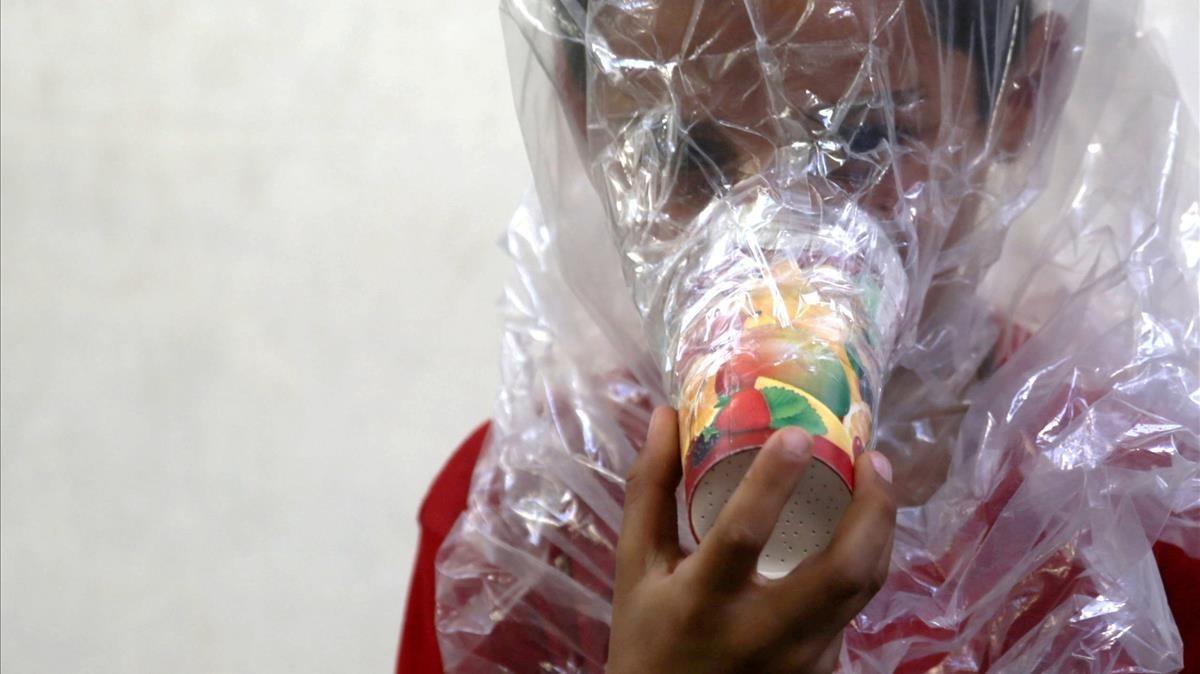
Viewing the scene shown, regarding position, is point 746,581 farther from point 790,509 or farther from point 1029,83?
point 1029,83

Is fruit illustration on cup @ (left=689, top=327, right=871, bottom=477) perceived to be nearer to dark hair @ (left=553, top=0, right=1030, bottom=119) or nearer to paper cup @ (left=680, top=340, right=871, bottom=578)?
paper cup @ (left=680, top=340, right=871, bottom=578)

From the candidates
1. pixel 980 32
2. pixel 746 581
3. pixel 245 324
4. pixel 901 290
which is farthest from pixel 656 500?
pixel 245 324

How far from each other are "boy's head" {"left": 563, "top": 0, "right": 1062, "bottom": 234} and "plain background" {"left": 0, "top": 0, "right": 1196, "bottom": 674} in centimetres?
48

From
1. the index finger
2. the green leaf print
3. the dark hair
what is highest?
the dark hair

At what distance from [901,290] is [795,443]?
0.18 metres

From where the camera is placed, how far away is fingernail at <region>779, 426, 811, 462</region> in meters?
0.42

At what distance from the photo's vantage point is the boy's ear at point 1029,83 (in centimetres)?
63

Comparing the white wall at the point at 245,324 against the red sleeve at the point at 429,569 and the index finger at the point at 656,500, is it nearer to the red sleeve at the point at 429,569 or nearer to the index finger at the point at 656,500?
the red sleeve at the point at 429,569

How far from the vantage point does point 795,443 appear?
424 mm

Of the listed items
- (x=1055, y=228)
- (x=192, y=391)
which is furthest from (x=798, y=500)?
(x=192, y=391)

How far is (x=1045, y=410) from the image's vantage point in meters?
0.62

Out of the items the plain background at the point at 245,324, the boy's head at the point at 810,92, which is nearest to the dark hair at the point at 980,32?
the boy's head at the point at 810,92

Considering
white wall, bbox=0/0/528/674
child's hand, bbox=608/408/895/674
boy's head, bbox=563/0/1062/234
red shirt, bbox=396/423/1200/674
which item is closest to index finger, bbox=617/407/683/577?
child's hand, bbox=608/408/895/674

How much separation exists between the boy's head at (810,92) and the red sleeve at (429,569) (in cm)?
27
